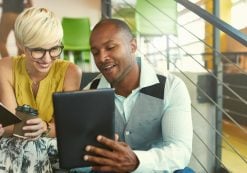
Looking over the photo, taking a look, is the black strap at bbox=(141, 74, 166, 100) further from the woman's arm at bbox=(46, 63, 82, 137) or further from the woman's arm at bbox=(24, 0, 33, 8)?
the woman's arm at bbox=(24, 0, 33, 8)

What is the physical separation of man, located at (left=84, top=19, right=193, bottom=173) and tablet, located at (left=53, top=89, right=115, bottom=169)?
22 centimetres

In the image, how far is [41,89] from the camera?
128 cm

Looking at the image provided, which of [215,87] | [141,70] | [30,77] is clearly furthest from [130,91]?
[215,87]

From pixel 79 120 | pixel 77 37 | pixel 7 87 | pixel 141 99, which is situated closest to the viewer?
pixel 79 120

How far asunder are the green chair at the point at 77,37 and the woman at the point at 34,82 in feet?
5.06

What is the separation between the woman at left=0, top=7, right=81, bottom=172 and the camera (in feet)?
3.33

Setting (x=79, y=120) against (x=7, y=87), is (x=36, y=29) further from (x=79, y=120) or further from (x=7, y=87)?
(x=79, y=120)

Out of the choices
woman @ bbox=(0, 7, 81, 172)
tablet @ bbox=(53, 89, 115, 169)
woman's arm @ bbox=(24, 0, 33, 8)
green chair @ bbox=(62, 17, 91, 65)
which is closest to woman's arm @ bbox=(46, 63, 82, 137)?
woman @ bbox=(0, 7, 81, 172)

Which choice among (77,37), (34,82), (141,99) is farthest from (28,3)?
(141,99)

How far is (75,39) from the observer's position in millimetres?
2941

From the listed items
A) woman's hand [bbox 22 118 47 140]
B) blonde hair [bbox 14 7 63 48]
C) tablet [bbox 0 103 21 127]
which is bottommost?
woman's hand [bbox 22 118 47 140]

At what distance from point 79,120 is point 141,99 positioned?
318mm

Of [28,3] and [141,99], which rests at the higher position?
[28,3]

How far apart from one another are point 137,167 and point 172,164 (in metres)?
0.14
